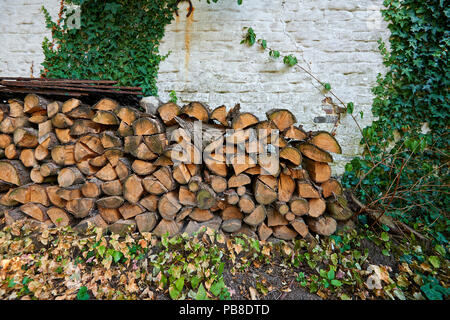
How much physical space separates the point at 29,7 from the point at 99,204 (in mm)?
3486

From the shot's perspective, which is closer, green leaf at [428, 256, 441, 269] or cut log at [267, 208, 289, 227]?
green leaf at [428, 256, 441, 269]

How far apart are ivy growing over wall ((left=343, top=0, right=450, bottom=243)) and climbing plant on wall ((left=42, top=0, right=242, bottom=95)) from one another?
2.95 meters

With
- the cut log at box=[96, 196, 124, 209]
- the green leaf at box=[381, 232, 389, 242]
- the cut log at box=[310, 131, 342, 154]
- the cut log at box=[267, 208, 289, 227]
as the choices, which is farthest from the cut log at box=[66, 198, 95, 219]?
Answer: the green leaf at box=[381, 232, 389, 242]

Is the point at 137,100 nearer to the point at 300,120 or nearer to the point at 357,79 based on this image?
the point at 300,120

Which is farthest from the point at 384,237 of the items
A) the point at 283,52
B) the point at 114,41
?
the point at 114,41

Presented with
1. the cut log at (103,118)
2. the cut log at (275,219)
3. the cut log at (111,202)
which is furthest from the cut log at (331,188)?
the cut log at (103,118)

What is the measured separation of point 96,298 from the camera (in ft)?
4.66

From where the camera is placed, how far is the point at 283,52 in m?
2.77

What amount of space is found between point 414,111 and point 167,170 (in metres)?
3.07

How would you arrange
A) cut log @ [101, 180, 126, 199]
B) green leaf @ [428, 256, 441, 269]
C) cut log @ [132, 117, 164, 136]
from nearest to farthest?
1. green leaf @ [428, 256, 441, 269]
2. cut log @ [132, 117, 164, 136]
3. cut log @ [101, 180, 126, 199]

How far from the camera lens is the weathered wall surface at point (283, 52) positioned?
2670mm

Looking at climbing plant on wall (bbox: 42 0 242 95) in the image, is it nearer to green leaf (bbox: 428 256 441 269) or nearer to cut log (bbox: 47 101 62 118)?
cut log (bbox: 47 101 62 118)

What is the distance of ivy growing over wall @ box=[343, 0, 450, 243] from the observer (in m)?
2.40
